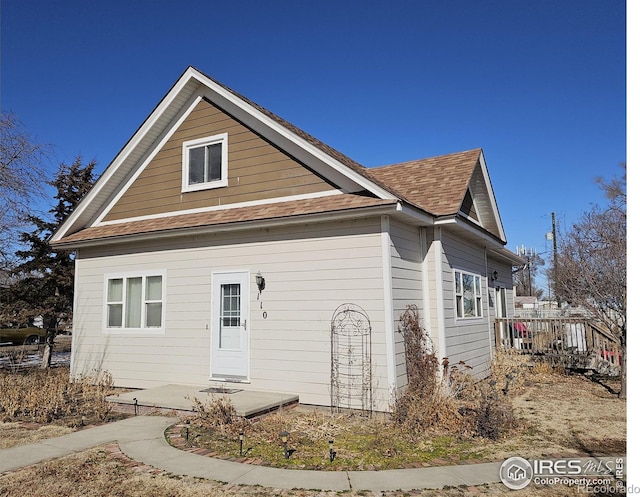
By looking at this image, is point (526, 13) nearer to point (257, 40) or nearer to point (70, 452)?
point (257, 40)

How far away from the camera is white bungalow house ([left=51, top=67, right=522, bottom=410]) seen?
8.13m

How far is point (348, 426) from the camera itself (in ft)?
22.8

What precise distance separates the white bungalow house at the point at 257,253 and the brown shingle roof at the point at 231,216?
0.05 m

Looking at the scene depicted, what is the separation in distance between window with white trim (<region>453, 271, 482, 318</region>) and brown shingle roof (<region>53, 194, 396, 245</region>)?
11.4ft

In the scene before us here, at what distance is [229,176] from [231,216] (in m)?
1.16

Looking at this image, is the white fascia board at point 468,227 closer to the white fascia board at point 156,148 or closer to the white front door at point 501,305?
the white front door at point 501,305

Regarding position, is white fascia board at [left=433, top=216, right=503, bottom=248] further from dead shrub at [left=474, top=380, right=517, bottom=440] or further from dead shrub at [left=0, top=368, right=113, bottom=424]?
dead shrub at [left=0, top=368, right=113, bottom=424]

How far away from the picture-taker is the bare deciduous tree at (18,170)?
39.3ft

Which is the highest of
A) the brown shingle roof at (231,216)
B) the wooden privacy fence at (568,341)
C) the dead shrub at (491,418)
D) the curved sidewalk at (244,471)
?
the brown shingle roof at (231,216)

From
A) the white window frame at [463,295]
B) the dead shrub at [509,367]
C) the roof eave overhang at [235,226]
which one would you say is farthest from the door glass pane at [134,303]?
the dead shrub at [509,367]

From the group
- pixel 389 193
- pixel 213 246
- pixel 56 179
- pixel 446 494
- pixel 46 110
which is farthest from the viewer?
pixel 56 179

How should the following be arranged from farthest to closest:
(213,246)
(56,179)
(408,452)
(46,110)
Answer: (56,179) → (46,110) → (213,246) → (408,452)
